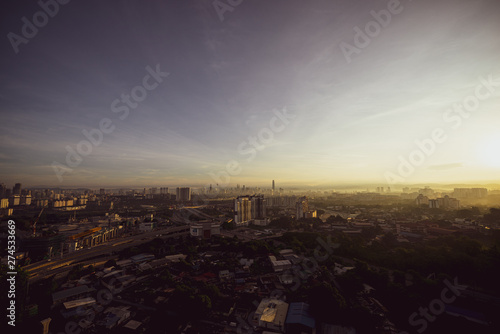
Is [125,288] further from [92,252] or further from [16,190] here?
[16,190]

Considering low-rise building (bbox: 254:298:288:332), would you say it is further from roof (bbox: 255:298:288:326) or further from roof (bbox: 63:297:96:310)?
roof (bbox: 63:297:96:310)

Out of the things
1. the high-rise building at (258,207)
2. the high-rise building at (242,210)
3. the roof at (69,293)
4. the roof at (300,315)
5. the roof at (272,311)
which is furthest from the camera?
the high-rise building at (258,207)

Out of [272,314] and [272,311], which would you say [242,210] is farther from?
[272,314]

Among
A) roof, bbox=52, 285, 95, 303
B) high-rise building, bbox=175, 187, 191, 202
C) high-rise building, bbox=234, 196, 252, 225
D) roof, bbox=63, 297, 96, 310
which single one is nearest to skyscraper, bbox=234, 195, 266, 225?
high-rise building, bbox=234, 196, 252, 225

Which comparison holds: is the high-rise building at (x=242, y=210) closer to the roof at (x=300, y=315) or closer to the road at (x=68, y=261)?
the road at (x=68, y=261)

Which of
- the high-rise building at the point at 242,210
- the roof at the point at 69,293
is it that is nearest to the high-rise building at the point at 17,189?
the high-rise building at the point at 242,210

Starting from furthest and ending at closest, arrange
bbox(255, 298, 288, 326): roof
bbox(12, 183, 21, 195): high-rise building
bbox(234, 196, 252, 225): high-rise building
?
bbox(12, 183, 21, 195): high-rise building, bbox(234, 196, 252, 225): high-rise building, bbox(255, 298, 288, 326): roof

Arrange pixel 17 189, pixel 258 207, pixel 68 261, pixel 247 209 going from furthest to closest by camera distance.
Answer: pixel 17 189 < pixel 258 207 < pixel 247 209 < pixel 68 261

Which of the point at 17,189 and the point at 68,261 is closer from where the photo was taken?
the point at 68,261

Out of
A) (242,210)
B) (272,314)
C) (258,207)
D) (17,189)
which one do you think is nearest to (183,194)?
(17,189)
